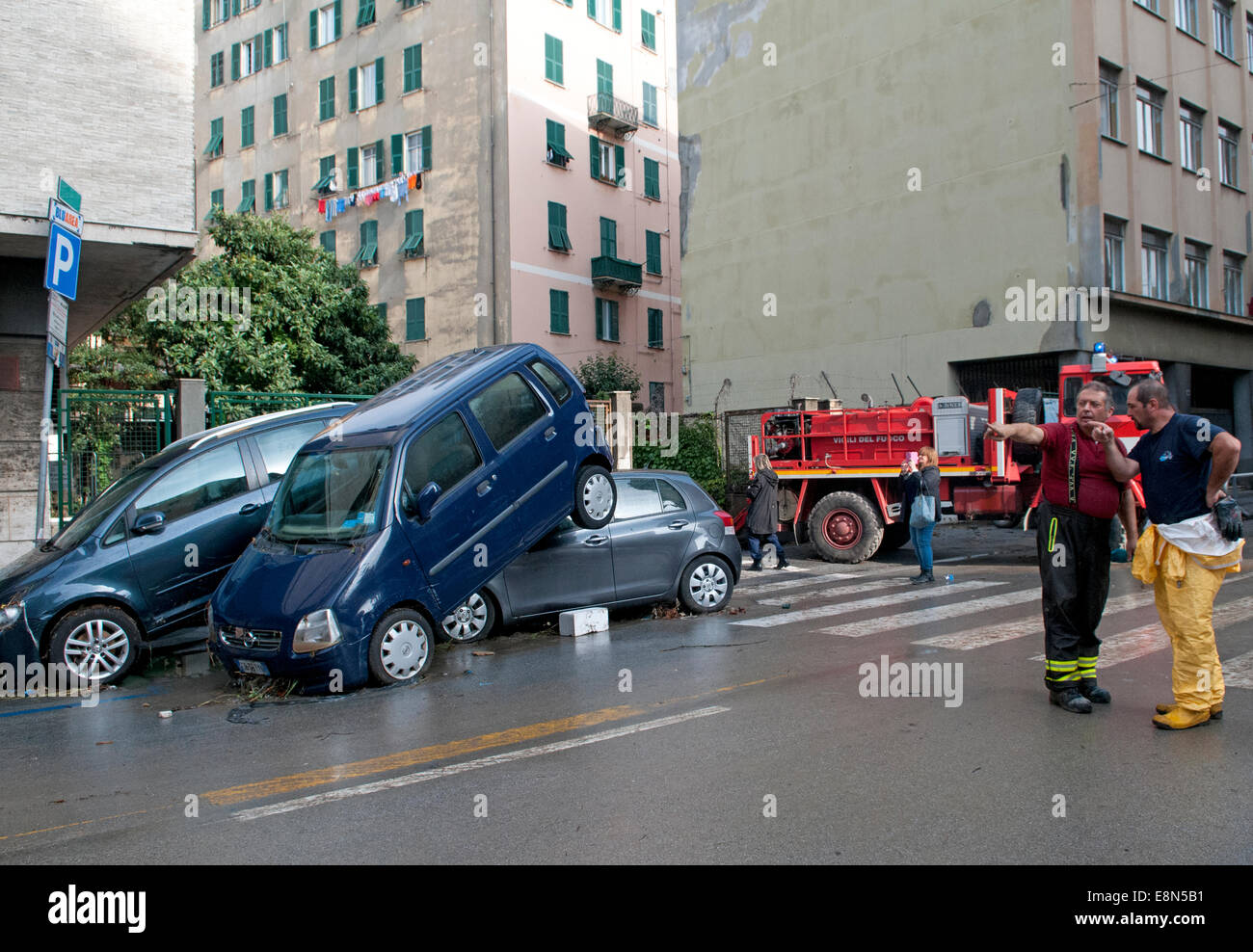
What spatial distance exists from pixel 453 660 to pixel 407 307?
26.3 m

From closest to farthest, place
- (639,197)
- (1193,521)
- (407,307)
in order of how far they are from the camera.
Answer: (1193,521), (407,307), (639,197)

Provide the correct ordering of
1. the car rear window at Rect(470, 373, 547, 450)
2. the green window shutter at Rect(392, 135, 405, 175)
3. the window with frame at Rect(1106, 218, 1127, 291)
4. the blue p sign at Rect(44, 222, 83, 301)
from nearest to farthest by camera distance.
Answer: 1. the car rear window at Rect(470, 373, 547, 450)
2. the blue p sign at Rect(44, 222, 83, 301)
3. the window with frame at Rect(1106, 218, 1127, 291)
4. the green window shutter at Rect(392, 135, 405, 175)

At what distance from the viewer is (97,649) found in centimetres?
806

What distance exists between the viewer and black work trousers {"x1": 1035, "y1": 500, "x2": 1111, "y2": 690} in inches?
228

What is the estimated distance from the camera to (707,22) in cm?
3106

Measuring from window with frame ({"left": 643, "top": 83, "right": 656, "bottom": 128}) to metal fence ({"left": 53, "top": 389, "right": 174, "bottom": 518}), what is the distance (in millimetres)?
26703

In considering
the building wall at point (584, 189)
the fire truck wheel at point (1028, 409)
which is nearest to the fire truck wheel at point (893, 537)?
the fire truck wheel at point (1028, 409)

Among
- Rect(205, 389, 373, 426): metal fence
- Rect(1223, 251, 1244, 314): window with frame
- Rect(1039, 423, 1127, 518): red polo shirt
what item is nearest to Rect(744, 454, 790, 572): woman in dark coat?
Rect(205, 389, 373, 426): metal fence

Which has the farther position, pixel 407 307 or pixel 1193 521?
pixel 407 307

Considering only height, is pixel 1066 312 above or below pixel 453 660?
above

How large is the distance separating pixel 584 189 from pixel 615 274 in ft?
9.80

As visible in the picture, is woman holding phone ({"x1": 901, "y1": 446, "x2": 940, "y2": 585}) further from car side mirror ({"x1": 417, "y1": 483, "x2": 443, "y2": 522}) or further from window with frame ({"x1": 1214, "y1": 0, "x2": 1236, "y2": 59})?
window with frame ({"x1": 1214, "y1": 0, "x2": 1236, "y2": 59})
